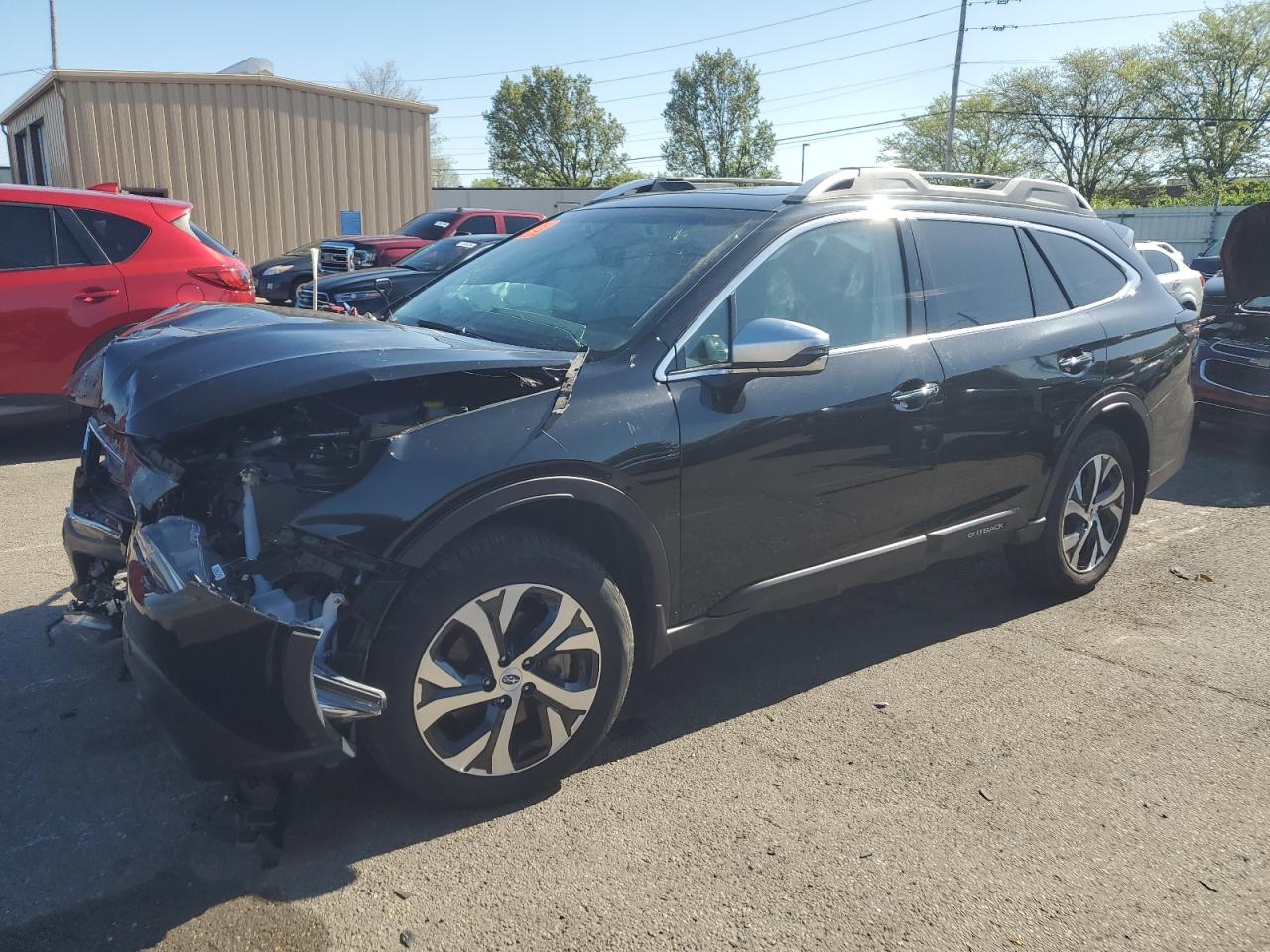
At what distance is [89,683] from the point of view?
12.0 feet

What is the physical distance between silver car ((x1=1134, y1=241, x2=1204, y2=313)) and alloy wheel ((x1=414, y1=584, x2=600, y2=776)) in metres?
4.04

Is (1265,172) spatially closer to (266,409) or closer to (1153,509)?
(1153,509)

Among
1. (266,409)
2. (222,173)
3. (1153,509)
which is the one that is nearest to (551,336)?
(266,409)

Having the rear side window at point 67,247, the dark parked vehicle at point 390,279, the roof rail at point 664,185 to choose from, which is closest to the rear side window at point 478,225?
the dark parked vehicle at point 390,279

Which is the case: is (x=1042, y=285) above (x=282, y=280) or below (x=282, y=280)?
above

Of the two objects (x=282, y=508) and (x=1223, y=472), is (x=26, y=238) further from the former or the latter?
(x=1223, y=472)

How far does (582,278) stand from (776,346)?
0.90 m

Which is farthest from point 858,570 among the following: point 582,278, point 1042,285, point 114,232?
point 114,232

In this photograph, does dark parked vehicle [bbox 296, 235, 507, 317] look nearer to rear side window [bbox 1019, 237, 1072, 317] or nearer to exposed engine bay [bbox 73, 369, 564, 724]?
rear side window [bbox 1019, 237, 1072, 317]

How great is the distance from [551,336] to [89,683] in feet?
6.76

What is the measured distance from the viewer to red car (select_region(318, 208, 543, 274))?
14914 mm

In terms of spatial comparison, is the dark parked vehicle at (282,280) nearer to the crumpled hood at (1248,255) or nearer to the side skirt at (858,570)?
the crumpled hood at (1248,255)

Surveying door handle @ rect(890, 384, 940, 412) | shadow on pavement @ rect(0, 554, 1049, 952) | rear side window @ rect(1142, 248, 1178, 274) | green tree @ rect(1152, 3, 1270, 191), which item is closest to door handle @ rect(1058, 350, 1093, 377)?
door handle @ rect(890, 384, 940, 412)

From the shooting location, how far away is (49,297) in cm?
671
